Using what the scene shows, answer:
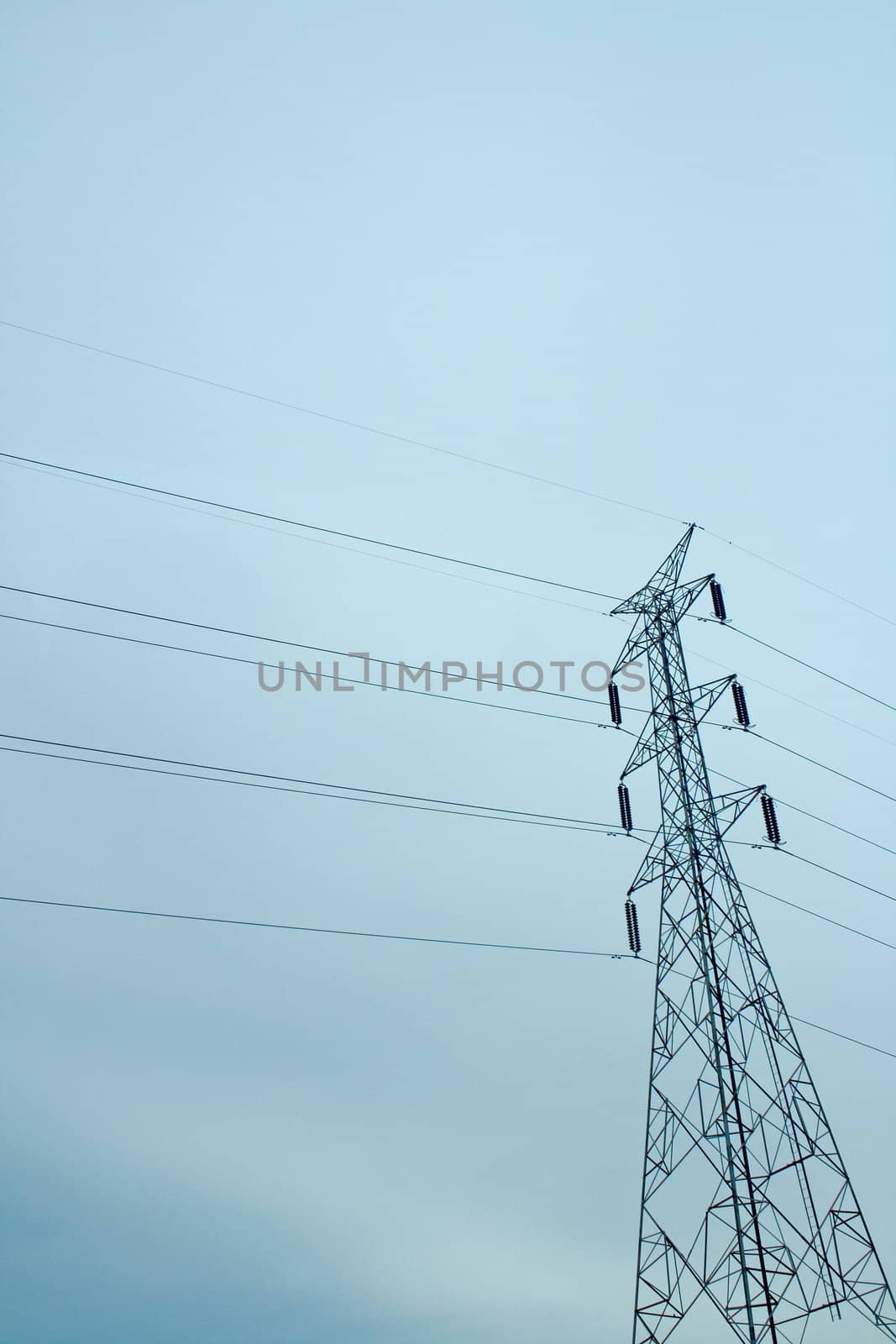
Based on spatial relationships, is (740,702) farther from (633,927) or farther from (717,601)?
(633,927)

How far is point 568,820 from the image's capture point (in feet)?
88.2

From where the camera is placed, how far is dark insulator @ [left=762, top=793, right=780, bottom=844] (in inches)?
995

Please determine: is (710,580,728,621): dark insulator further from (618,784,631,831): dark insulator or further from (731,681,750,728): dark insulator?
(618,784,631,831): dark insulator

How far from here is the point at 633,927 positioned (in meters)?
26.0

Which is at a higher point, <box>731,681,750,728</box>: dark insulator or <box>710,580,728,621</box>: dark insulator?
<box>710,580,728,621</box>: dark insulator

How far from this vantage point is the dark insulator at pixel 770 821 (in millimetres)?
25281

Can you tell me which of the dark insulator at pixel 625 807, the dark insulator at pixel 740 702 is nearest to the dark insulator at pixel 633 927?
the dark insulator at pixel 625 807

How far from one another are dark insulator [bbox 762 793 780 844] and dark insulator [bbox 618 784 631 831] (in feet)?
10.9

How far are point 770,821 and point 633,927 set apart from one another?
4.18 metres

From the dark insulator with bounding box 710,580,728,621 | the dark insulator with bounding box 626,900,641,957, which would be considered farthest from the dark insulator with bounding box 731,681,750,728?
the dark insulator with bounding box 626,900,641,957

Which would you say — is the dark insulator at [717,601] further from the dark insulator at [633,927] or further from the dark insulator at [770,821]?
the dark insulator at [633,927]

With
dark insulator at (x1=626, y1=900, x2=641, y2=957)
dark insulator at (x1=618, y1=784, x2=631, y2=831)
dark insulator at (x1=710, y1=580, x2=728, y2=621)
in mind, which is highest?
dark insulator at (x1=710, y1=580, x2=728, y2=621)

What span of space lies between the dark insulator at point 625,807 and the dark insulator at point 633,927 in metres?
1.93

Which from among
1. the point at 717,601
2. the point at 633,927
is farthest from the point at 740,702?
the point at 633,927
